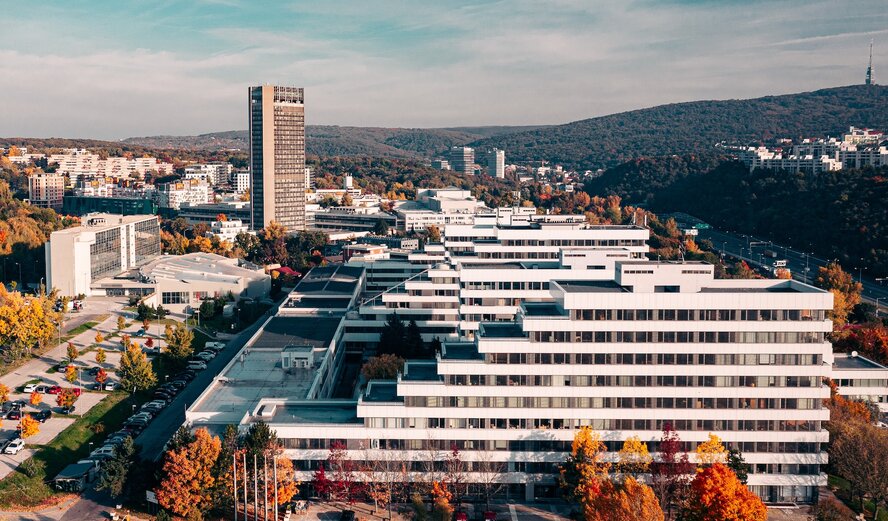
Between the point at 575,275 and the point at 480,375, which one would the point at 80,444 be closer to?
the point at 480,375

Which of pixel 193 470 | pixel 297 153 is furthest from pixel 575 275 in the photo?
pixel 297 153

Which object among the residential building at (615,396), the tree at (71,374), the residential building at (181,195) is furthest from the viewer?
the residential building at (181,195)

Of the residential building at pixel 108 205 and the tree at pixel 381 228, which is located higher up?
the residential building at pixel 108 205

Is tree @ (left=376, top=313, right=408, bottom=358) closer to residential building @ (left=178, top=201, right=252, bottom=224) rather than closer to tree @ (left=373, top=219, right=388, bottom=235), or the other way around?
tree @ (left=373, top=219, right=388, bottom=235)

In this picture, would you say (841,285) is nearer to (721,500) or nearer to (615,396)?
(615,396)

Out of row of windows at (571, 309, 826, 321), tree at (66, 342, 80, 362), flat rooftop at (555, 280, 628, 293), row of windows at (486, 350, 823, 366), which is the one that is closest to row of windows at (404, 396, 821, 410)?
row of windows at (486, 350, 823, 366)

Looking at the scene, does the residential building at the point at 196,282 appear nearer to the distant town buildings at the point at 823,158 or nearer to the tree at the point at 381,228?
the tree at the point at 381,228

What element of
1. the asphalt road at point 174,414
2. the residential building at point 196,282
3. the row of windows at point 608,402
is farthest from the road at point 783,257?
the asphalt road at point 174,414
